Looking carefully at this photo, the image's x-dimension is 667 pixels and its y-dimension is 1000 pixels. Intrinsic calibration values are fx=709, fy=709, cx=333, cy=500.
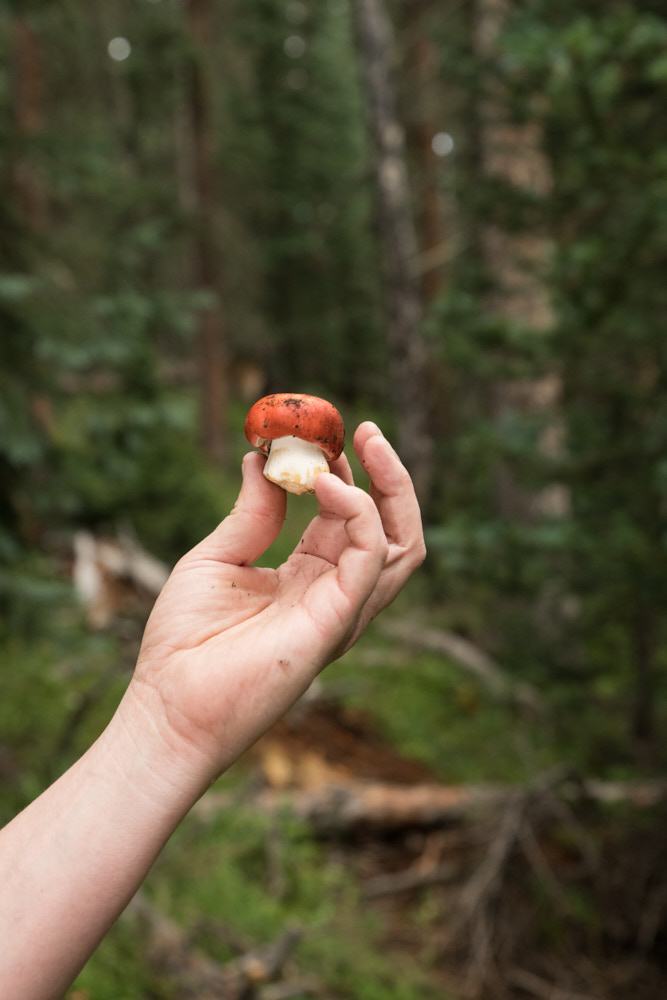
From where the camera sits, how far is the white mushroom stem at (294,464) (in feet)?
5.35

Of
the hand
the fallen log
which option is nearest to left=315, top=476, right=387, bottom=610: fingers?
the hand

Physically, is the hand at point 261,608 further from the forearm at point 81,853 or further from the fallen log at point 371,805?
the fallen log at point 371,805

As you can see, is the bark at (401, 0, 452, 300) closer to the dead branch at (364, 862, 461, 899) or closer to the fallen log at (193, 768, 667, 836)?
the fallen log at (193, 768, 667, 836)

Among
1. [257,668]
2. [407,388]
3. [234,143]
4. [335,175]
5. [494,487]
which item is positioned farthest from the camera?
[335,175]

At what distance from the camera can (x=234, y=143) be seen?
1549 cm

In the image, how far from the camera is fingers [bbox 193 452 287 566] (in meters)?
1.58

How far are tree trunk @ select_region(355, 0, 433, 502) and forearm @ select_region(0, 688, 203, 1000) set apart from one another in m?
6.52

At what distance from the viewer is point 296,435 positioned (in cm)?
167

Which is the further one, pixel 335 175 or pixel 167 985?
pixel 335 175

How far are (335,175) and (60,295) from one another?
1348 centimetres

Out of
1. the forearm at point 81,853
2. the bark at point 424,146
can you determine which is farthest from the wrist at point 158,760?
the bark at point 424,146

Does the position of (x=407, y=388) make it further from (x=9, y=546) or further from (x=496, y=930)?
(x=496, y=930)

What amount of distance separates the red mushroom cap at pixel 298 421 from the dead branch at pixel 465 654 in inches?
197

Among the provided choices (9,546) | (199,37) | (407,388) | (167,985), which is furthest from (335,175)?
(167,985)
